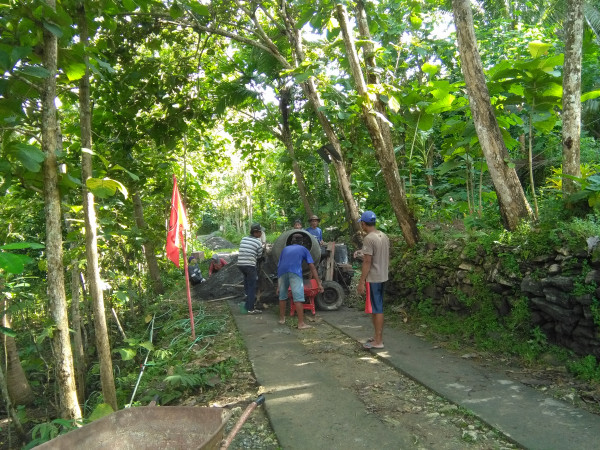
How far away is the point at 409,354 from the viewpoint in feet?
18.4

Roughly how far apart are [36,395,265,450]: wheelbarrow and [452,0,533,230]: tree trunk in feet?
15.4

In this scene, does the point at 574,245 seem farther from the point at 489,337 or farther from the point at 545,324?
the point at 489,337

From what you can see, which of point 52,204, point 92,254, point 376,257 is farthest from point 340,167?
point 52,204

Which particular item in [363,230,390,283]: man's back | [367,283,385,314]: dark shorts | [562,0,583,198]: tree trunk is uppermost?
[562,0,583,198]: tree trunk

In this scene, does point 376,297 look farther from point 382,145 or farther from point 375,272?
point 382,145

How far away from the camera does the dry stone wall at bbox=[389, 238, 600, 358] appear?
437cm

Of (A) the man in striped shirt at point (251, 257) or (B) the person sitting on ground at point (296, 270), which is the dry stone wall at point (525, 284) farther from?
(A) the man in striped shirt at point (251, 257)

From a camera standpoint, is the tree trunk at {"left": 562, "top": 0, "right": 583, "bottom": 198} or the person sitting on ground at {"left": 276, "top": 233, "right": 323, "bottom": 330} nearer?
the tree trunk at {"left": 562, "top": 0, "right": 583, "bottom": 198}

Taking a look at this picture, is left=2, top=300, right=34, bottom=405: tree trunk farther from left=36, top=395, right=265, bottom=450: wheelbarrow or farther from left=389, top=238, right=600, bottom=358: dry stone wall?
left=389, top=238, right=600, bottom=358: dry stone wall

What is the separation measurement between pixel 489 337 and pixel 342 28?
5390mm

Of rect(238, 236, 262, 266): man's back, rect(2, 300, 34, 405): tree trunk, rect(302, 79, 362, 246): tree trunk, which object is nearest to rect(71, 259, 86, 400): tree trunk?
rect(2, 300, 34, 405): tree trunk

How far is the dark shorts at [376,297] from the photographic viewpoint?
5855 mm

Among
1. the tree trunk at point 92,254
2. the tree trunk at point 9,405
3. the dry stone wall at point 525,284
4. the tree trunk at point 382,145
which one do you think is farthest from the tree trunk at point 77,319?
the dry stone wall at point 525,284

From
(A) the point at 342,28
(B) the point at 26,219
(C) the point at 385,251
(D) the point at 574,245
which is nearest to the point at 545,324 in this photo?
(D) the point at 574,245
